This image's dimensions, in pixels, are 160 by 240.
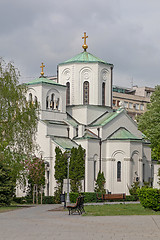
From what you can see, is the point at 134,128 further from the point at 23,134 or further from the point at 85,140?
the point at 23,134

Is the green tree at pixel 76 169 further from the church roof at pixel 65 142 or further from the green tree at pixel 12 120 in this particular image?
the green tree at pixel 12 120

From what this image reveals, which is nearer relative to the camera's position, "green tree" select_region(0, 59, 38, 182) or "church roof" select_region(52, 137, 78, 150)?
"green tree" select_region(0, 59, 38, 182)

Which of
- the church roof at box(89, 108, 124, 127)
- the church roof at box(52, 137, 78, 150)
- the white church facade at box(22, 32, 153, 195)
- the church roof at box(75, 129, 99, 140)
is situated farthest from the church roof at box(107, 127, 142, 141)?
the church roof at box(52, 137, 78, 150)

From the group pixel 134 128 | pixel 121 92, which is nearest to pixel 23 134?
pixel 134 128

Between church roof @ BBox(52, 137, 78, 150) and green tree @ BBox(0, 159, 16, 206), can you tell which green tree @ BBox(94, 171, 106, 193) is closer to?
church roof @ BBox(52, 137, 78, 150)

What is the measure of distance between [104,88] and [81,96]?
3036mm

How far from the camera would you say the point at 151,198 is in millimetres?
25312

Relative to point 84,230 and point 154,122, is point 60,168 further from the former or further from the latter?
point 84,230

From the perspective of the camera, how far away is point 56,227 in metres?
17.7

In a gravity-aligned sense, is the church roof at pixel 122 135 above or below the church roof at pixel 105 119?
below

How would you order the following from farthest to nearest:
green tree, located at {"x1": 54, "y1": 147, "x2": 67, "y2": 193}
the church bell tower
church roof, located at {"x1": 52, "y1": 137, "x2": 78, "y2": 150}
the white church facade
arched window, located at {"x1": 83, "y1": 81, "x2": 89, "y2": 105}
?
arched window, located at {"x1": 83, "y1": 81, "x2": 89, "y2": 105} → the church bell tower → the white church facade → church roof, located at {"x1": 52, "y1": 137, "x2": 78, "y2": 150} → green tree, located at {"x1": 54, "y1": 147, "x2": 67, "y2": 193}

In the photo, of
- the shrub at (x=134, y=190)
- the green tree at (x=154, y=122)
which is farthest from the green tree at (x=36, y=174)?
the green tree at (x=154, y=122)

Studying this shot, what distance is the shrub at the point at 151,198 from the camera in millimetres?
25156

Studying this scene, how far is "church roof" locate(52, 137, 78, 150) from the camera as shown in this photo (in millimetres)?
49562
